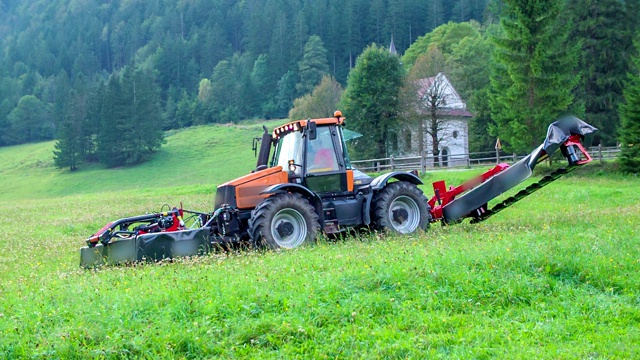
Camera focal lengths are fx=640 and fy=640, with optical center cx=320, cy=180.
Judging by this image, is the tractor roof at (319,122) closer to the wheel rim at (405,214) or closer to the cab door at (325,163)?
the cab door at (325,163)

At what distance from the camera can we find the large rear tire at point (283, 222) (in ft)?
37.5

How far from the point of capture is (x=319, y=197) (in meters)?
12.4

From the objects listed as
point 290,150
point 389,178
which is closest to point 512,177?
point 389,178

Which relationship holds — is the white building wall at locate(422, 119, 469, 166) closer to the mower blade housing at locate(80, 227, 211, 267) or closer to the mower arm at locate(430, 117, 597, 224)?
the mower arm at locate(430, 117, 597, 224)

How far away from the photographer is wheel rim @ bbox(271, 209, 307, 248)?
11742 millimetres

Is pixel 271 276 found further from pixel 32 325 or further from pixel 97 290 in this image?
pixel 32 325

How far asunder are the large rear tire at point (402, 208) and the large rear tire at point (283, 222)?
1645mm

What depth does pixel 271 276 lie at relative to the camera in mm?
8094

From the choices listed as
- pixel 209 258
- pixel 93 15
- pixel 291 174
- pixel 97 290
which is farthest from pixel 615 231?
pixel 93 15

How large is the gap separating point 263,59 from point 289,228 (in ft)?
384

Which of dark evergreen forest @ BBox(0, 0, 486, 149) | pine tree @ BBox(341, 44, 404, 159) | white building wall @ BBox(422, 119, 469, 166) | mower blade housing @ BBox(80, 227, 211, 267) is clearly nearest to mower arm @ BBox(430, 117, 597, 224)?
mower blade housing @ BBox(80, 227, 211, 267)

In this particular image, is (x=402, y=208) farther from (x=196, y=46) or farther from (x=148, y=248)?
(x=196, y=46)

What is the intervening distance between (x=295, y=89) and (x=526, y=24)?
270 ft

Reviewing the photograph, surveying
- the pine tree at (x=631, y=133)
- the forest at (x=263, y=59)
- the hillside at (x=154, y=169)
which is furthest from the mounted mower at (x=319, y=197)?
the hillside at (x=154, y=169)
